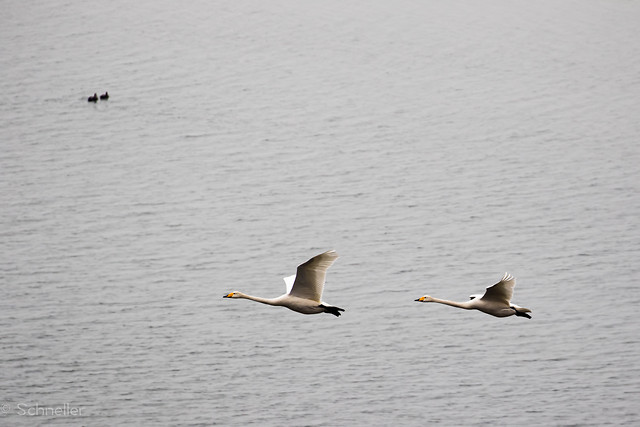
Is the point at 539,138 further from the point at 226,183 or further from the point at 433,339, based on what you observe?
the point at 433,339

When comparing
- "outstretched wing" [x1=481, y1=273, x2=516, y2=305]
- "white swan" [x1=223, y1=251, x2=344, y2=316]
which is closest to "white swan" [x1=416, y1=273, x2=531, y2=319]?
"outstretched wing" [x1=481, y1=273, x2=516, y2=305]

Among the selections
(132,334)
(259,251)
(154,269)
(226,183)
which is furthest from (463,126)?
(132,334)

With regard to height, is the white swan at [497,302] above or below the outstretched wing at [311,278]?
Answer: below

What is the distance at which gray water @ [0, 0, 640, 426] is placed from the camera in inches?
1475

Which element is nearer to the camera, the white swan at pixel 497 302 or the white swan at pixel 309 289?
the white swan at pixel 309 289

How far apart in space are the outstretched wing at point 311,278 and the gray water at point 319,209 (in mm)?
12410

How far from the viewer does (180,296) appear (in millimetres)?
42531

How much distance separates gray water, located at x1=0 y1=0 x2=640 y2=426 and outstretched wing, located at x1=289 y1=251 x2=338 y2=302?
12410mm

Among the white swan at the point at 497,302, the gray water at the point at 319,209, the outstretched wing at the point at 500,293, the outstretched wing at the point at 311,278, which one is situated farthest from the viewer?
the gray water at the point at 319,209

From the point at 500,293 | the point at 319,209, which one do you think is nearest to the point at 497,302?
the point at 500,293

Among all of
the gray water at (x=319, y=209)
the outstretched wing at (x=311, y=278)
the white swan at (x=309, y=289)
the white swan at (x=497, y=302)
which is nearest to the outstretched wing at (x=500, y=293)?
the white swan at (x=497, y=302)

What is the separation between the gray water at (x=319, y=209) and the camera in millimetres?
37469

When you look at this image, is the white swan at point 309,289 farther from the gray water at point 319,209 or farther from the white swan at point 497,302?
the gray water at point 319,209

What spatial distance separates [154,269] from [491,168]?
18.1 metres
